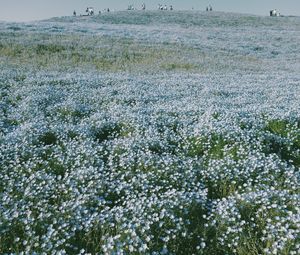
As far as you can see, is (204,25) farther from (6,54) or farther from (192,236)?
(192,236)

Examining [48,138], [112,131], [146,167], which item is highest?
[146,167]

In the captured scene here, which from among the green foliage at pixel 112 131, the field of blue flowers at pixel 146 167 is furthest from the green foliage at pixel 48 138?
the green foliage at pixel 112 131

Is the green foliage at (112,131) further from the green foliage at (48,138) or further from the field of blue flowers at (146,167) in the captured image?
the green foliage at (48,138)

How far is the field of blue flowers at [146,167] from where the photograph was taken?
489 centimetres

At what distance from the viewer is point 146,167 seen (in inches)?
274

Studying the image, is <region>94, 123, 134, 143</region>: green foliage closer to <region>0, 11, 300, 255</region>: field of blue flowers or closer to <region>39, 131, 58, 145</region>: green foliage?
<region>0, 11, 300, 255</region>: field of blue flowers

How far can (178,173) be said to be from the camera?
6.68 metres

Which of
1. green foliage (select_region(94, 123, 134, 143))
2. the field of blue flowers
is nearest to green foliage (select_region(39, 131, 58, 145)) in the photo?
the field of blue flowers

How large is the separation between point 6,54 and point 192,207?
68.3ft

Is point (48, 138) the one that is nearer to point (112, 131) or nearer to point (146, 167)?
point (112, 131)

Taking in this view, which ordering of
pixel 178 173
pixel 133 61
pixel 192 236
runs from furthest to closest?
pixel 133 61
pixel 178 173
pixel 192 236

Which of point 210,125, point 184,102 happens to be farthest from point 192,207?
point 184,102

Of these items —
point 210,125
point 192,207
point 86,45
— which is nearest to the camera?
point 192,207

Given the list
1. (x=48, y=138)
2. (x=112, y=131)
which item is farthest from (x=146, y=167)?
(x=48, y=138)
